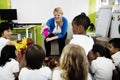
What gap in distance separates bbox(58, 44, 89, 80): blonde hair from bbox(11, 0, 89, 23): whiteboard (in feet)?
13.7

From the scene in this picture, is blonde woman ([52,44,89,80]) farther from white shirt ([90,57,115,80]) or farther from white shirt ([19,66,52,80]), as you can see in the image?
white shirt ([90,57,115,80])

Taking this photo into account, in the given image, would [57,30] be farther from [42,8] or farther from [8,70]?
[8,70]

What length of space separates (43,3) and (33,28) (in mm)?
719

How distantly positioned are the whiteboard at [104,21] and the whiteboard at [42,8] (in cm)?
109

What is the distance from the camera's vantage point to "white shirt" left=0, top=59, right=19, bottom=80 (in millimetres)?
2338

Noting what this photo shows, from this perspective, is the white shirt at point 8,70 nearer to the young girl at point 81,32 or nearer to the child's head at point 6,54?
the child's head at point 6,54

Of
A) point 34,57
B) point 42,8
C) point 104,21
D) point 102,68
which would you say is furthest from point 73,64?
point 42,8

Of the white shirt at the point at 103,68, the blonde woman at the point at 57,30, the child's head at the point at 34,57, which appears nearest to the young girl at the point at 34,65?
the child's head at the point at 34,57

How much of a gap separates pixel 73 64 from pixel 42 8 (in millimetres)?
4307

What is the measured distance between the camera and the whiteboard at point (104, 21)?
4.37 meters

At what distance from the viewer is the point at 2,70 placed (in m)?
2.34

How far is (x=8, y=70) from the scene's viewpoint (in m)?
2.36

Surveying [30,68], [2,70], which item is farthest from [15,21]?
[30,68]

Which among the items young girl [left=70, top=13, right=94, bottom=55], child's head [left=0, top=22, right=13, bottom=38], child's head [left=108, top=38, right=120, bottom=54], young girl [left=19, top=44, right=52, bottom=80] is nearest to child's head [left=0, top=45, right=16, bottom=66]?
young girl [left=19, top=44, right=52, bottom=80]
